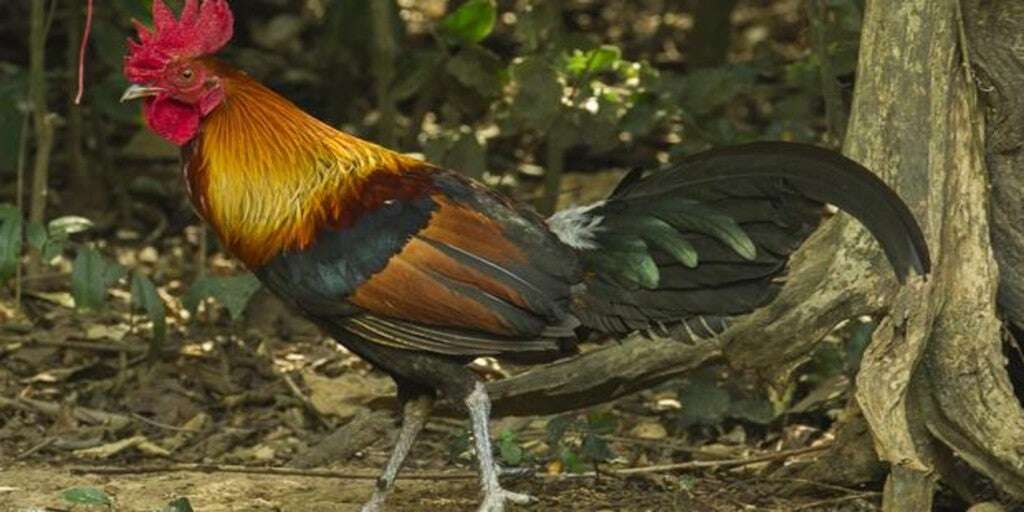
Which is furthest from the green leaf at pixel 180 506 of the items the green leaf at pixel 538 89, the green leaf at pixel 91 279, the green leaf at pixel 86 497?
the green leaf at pixel 538 89

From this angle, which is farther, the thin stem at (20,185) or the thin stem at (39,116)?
the thin stem at (39,116)

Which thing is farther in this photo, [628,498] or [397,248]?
[628,498]

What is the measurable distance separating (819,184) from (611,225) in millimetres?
700

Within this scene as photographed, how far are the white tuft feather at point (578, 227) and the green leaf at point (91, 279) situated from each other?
2002 millimetres

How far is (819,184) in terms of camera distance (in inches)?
203

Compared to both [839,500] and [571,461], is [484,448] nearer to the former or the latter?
[571,461]

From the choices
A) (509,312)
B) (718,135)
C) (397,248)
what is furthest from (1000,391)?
(718,135)

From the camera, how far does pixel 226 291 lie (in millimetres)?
7109

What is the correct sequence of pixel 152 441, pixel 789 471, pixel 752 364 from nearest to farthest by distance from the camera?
1. pixel 752 364
2. pixel 789 471
3. pixel 152 441

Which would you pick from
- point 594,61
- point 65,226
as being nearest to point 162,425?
point 65,226

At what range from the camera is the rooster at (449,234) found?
5348 mm

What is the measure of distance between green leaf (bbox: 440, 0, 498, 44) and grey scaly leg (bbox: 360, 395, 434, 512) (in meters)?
2.35

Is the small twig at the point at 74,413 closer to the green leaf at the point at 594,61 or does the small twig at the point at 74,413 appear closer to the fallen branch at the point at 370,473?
the fallen branch at the point at 370,473

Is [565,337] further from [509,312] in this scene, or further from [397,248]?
[397,248]
